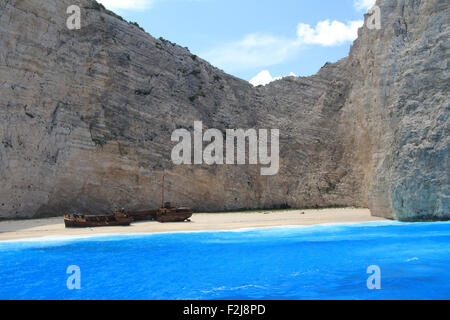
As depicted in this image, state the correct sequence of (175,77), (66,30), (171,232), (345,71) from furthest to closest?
(345,71)
(175,77)
(66,30)
(171,232)

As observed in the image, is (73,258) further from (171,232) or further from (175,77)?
(175,77)

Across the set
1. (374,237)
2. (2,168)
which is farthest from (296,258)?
(2,168)

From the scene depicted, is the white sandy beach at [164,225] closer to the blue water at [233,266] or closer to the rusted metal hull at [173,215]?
the rusted metal hull at [173,215]

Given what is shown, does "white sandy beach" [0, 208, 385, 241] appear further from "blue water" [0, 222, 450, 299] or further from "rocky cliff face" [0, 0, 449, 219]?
"rocky cliff face" [0, 0, 449, 219]

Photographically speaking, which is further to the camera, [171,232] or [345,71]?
[345,71]

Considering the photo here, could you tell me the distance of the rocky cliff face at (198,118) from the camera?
68.1 ft

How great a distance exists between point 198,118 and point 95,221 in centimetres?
1303

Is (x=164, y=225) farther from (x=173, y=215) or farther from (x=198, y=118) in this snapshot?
(x=198, y=118)

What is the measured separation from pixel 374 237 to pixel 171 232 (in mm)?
8442

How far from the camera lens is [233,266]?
10305mm

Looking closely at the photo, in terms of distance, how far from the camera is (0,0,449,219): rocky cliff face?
20766 millimetres

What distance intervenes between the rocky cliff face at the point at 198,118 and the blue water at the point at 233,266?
6.81m

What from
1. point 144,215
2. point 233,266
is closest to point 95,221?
point 144,215
